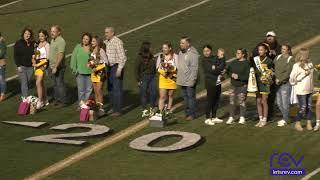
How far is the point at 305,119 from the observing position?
1895 centimetres

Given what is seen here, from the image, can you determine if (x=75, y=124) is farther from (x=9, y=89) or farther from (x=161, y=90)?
(x=9, y=89)

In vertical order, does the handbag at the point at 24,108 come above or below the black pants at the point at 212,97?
below

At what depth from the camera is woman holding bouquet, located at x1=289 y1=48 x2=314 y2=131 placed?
59.9 ft

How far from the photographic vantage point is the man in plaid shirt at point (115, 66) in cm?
2014

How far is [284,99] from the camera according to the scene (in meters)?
18.8

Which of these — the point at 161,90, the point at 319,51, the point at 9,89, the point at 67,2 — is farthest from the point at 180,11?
the point at 161,90

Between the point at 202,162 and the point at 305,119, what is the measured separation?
11.0ft

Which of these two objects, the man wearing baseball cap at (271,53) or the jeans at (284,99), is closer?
the jeans at (284,99)

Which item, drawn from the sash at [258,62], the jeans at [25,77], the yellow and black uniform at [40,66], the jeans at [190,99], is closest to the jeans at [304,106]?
the sash at [258,62]

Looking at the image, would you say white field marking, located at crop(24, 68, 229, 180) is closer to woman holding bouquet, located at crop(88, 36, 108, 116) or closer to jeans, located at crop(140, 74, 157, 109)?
jeans, located at crop(140, 74, 157, 109)

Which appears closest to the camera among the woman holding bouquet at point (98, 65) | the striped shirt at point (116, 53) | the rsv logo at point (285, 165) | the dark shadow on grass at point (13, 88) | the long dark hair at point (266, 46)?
the rsv logo at point (285, 165)

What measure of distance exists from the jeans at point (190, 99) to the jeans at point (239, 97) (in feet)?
2.99

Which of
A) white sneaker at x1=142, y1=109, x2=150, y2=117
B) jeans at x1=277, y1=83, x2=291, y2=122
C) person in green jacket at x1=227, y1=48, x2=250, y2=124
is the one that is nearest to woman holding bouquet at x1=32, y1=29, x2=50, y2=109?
white sneaker at x1=142, y1=109, x2=150, y2=117

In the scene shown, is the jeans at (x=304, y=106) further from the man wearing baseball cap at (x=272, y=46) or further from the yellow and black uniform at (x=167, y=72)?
the yellow and black uniform at (x=167, y=72)
